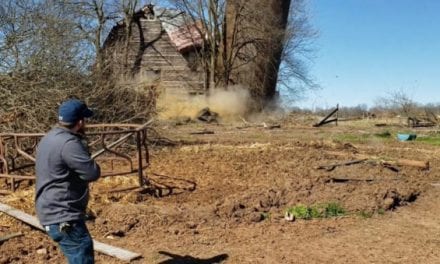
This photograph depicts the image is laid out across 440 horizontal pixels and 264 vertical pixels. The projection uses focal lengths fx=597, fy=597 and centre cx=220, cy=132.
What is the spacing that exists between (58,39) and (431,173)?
399 inches

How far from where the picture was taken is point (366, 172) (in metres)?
11.6

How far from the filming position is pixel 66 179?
4832 millimetres

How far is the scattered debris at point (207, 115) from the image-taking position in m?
33.1

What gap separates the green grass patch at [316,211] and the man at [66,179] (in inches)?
170

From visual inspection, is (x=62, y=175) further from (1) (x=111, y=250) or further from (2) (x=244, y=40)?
(2) (x=244, y=40)

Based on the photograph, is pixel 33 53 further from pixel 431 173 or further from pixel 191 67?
pixel 191 67

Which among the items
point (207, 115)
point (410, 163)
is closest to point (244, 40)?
point (207, 115)

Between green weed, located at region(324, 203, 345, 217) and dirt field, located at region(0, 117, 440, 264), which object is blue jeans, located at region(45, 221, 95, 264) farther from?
green weed, located at region(324, 203, 345, 217)

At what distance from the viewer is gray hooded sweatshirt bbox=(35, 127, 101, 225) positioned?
4738 millimetres

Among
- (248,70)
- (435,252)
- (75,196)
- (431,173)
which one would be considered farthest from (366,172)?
(248,70)

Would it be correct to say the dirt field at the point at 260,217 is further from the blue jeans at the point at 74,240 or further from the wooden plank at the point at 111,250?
the blue jeans at the point at 74,240

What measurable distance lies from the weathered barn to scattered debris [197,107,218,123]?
5.56 m

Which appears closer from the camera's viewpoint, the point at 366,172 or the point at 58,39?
the point at 366,172

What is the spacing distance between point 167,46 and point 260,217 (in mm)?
33617
